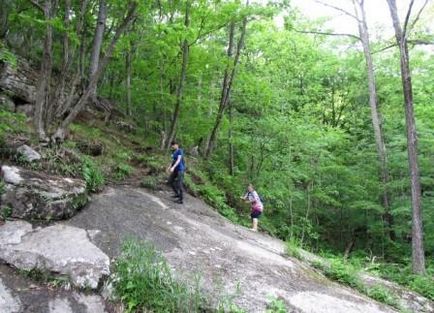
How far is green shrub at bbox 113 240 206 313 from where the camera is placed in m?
4.60

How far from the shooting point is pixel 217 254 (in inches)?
262

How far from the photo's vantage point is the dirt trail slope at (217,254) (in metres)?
5.54

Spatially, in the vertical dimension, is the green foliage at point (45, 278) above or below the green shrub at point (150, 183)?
below

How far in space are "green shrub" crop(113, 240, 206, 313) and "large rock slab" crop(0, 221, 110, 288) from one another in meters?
0.32

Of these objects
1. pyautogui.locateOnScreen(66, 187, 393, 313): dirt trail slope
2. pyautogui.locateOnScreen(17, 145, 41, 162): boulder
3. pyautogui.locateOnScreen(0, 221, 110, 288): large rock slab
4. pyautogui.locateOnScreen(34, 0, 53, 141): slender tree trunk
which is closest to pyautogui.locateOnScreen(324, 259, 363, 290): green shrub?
pyautogui.locateOnScreen(66, 187, 393, 313): dirt trail slope

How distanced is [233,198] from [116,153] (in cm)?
448

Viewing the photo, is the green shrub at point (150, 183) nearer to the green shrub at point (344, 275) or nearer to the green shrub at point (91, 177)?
the green shrub at point (91, 177)

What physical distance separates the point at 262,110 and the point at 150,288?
383 inches

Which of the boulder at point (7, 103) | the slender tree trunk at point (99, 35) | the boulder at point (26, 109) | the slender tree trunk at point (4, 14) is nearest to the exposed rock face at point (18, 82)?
the boulder at point (26, 109)

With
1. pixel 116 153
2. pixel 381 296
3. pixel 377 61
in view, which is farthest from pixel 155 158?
pixel 377 61

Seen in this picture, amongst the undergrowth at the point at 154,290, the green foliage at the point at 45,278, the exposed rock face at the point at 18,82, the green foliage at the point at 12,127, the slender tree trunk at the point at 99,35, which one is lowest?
the green foliage at the point at 45,278

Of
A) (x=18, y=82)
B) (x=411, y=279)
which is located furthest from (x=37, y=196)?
(x=411, y=279)

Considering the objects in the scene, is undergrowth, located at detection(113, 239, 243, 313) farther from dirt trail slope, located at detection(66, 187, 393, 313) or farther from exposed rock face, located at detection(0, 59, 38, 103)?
exposed rock face, located at detection(0, 59, 38, 103)

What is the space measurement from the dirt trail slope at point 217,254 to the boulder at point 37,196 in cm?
28
